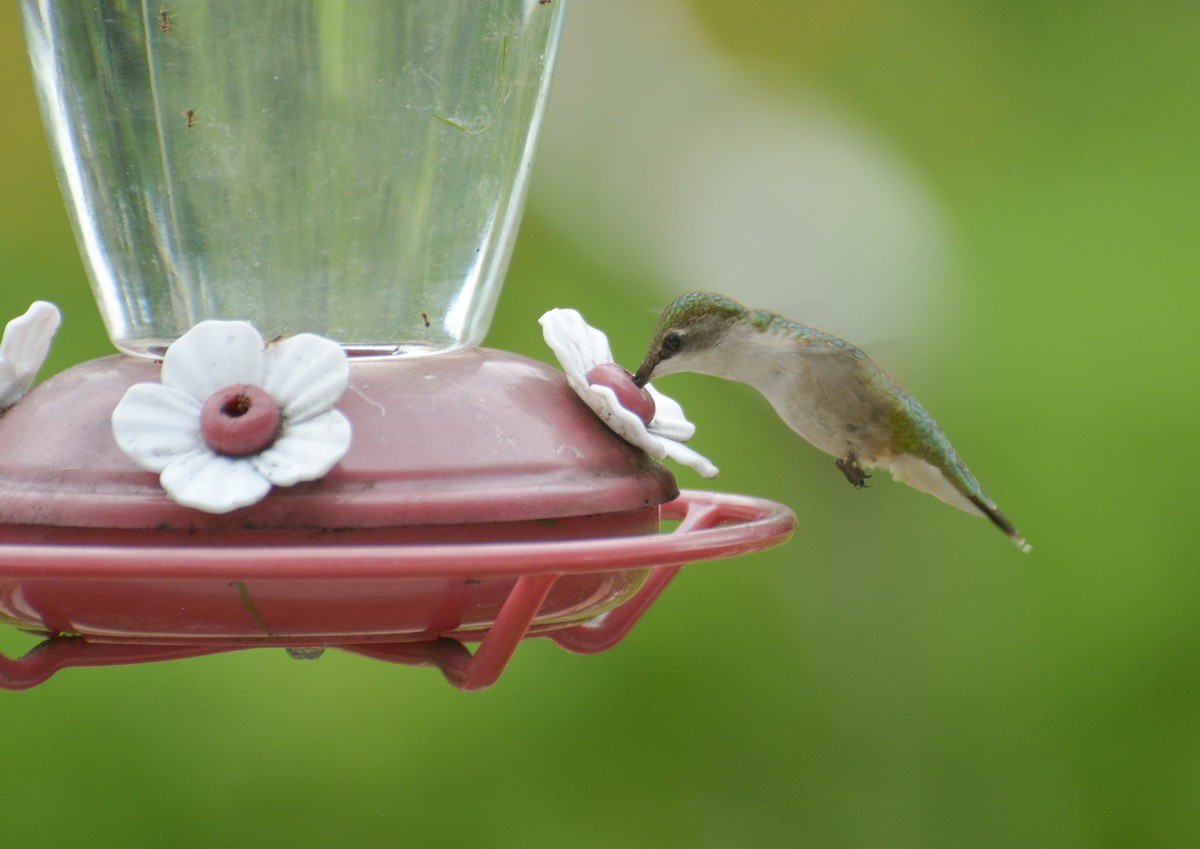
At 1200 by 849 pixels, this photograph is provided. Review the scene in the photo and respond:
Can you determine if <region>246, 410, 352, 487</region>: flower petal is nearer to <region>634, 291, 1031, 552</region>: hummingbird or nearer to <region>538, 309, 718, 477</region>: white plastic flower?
<region>538, 309, 718, 477</region>: white plastic flower

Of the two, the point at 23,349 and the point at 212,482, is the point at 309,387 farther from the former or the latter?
the point at 23,349

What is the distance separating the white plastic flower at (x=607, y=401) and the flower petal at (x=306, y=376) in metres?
0.36

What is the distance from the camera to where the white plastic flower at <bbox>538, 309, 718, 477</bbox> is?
186 cm

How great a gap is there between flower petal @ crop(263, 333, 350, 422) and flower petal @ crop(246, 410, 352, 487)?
17mm

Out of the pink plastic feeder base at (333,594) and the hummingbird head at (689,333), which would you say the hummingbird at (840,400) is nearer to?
the hummingbird head at (689,333)

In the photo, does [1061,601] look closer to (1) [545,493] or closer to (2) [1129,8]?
(2) [1129,8]

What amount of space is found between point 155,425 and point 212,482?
0.33 feet

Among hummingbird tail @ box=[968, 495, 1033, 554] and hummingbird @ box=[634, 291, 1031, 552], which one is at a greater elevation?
hummingbird @ box=[634, 291, 1031, 552]

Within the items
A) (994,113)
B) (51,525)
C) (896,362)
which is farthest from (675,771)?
(51,525)

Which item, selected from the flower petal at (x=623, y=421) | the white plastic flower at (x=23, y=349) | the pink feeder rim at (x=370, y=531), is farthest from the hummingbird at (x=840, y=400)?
the white plastic flower at (x=23, y=349)

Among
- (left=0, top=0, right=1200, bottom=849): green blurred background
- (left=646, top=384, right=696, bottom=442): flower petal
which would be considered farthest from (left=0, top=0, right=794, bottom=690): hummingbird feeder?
(left=0, top=0, right=1200, bottom=849): green blurred background

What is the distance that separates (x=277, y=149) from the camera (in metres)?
2.03

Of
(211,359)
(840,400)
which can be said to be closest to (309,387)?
(211,359)

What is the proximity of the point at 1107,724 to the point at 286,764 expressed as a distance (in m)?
2.12
